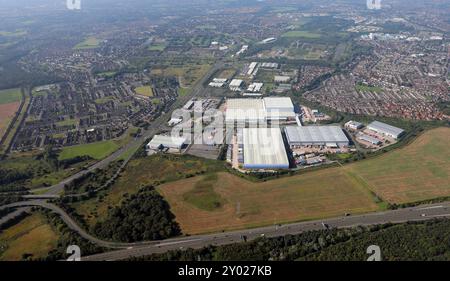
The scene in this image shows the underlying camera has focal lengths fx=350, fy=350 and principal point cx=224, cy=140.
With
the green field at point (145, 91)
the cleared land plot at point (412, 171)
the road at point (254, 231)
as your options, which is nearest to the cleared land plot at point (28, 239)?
the road at point (254, 231)

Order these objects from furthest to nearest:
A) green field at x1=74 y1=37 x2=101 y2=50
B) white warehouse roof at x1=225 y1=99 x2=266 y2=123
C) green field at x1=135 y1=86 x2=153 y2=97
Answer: green field at x1=74 y1=37 x2=101 y2=50
green field at x1=135 y1=86 x2=153 y2=97
white warehouse roof at x1=225 y1=99 x2=266 y2=123

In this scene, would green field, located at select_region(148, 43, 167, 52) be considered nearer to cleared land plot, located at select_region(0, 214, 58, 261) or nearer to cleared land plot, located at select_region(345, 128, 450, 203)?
cleared land plot, located at select_region(345, 128, 450, 203)

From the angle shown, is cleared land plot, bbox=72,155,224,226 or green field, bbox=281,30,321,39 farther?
green field, bbox=281,30,321,39

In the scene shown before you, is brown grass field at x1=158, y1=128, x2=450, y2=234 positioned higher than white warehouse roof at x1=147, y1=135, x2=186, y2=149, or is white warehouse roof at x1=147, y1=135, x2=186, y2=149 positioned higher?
white warehouse roof at x1=147, y1=135, x2=186, y2=149

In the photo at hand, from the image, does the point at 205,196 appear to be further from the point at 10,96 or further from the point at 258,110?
the point at 10,96

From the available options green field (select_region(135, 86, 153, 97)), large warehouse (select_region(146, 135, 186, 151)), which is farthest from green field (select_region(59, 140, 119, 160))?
green field (select_region(135, 86, 153, 97))
